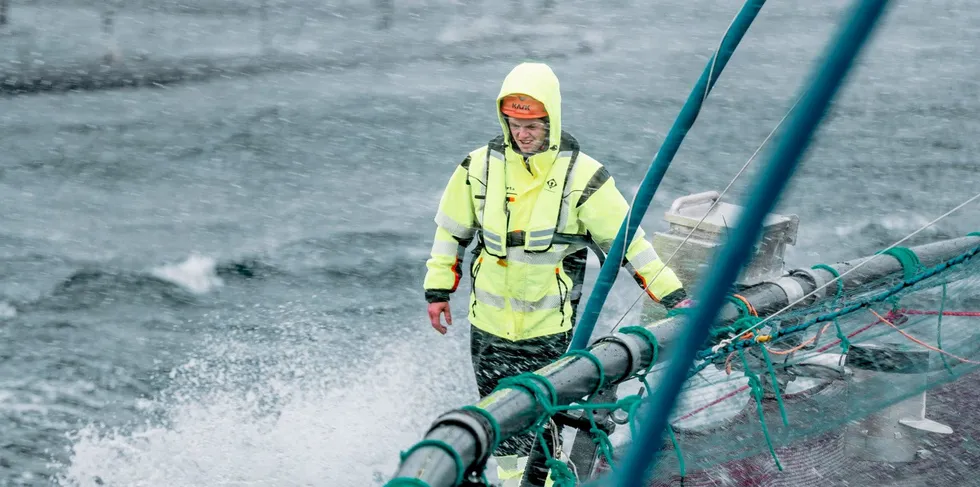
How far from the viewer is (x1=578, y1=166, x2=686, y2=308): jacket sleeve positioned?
3.30 m

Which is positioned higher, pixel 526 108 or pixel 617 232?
pixel 526 108

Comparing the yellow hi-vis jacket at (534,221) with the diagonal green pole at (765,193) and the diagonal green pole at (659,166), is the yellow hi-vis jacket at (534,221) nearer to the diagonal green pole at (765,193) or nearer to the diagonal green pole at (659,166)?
the diagonal green pole at (659,166)

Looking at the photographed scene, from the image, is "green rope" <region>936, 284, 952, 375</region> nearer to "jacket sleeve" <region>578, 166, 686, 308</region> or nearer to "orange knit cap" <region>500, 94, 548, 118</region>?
"jacket sleeve" <region>578, 166, 686, 308</region>

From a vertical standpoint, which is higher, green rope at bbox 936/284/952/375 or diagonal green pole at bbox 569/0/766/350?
diagonal green pole at bbox 569/0/766/350

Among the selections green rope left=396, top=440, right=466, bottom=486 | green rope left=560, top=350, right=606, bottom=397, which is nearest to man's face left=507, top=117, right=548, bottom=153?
green rope left=560, top=350, right=606, bottom=397

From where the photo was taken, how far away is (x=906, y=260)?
3.73 metres

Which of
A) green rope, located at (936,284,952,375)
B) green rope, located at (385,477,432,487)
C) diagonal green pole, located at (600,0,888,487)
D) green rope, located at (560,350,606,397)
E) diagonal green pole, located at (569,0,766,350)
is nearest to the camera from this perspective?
diagonal green pole, located at (600,0,888,487)

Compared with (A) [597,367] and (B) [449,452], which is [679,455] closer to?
(A) [597,367]

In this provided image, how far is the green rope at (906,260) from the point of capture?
372 cm

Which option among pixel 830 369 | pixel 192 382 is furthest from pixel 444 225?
pixel 192 382

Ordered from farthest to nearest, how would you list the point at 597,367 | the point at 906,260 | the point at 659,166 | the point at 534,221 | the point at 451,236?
the point at 906,260, the point at 451,236, the point at 534,221, the point at 659,166, the point at 597,367

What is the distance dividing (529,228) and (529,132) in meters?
0.34

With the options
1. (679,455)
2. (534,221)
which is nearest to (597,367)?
(679,455)

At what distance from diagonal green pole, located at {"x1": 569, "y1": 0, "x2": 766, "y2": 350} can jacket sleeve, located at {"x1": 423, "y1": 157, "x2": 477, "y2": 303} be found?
2.00 feet
